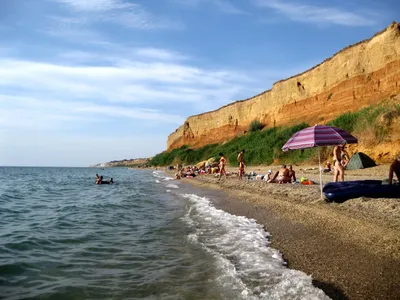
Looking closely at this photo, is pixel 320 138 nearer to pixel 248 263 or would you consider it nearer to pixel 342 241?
pixel 342 241

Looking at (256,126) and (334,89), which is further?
(256,126)

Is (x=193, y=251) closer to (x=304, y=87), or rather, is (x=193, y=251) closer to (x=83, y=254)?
(x=83, y=254)

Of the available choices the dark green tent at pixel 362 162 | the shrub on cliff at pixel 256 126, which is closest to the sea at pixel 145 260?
the dark green tent at pixel 362 162

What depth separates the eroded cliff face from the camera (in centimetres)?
2591

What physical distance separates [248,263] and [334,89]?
31029mm

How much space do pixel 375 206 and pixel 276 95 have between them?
123 ft

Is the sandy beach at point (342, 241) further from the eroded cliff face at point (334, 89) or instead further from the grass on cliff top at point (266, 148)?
the eroded cliff face at point (334, 89)

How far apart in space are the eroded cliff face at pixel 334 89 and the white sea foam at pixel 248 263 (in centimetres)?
2002

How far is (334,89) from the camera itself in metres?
32.2

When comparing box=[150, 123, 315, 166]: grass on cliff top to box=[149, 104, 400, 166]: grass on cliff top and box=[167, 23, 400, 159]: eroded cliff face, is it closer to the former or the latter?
box=[149, 104, 400, 166]: grass on cliff top

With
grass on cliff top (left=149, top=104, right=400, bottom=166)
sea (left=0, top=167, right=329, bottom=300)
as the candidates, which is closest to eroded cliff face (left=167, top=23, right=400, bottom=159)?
grass on cliff top (left=149, top=104, right=400, bottom=166)

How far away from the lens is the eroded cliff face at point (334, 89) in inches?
1020

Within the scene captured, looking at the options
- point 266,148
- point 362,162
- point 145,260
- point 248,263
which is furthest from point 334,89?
point 145,260

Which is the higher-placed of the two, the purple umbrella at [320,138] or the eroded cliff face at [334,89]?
the eroded cliff face at [334,89]
